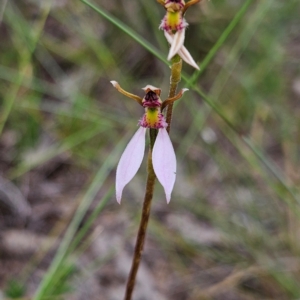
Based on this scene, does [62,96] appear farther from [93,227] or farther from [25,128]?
[93,227]

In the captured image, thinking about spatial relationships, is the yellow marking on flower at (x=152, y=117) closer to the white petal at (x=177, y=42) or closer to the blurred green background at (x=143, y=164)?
the white petal at (x=177, y=42)

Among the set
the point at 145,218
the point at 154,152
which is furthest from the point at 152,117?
the point at 145,218

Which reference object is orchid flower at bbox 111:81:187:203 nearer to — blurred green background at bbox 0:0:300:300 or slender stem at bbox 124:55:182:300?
slender stem at bbox 124:55:182:300

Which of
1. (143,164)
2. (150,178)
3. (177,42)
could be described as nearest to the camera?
(177,42)

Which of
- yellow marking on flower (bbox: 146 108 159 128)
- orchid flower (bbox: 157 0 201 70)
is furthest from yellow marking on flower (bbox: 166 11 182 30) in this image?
yellow marking on flower (bbox: 146 108 159 128)

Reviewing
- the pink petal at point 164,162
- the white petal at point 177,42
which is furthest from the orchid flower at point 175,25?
the pink petal at point 164,162

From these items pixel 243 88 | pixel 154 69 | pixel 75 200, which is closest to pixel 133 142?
pixel 75 200

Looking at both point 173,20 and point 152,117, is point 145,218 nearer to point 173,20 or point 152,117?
point 152,117
